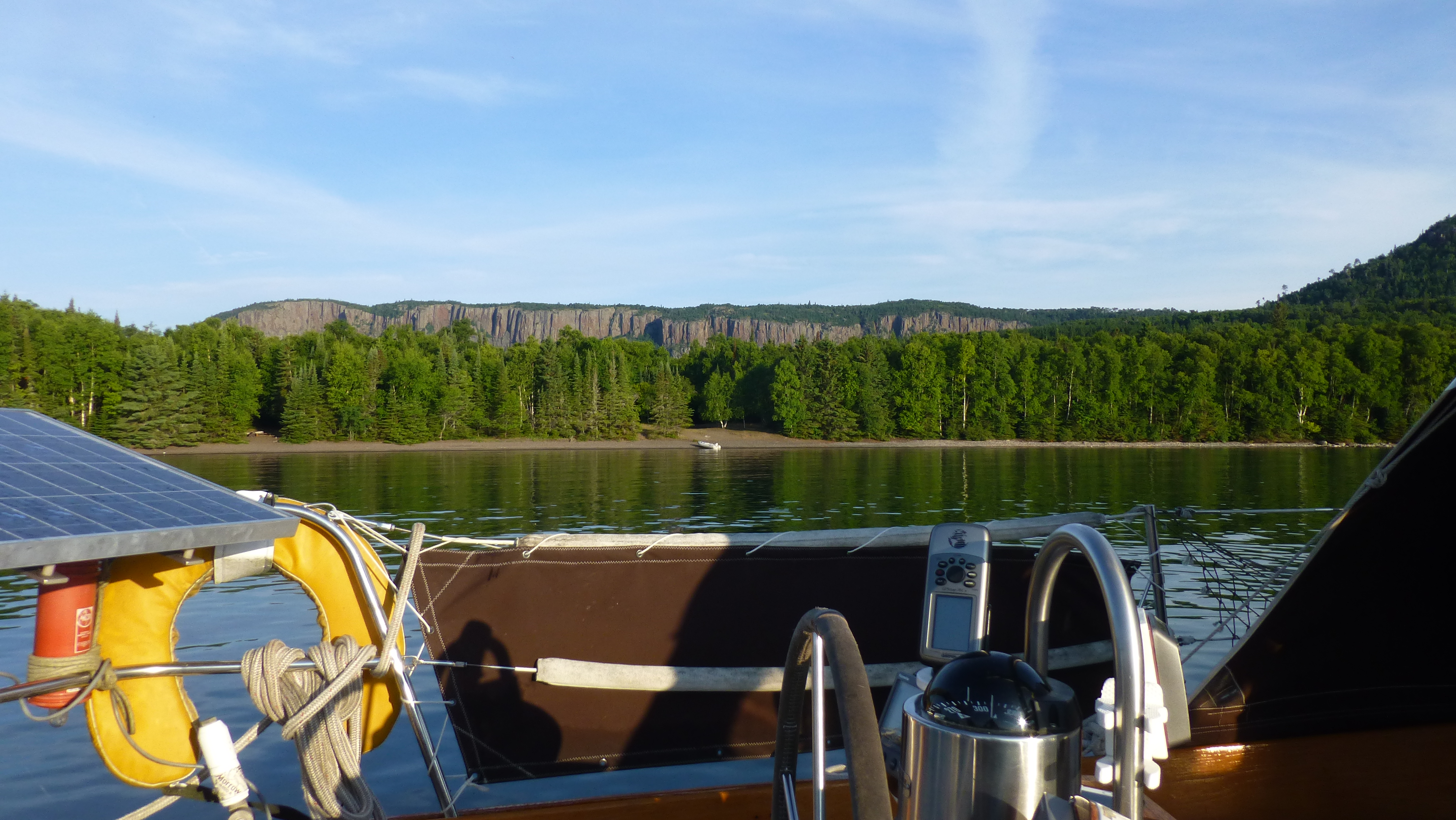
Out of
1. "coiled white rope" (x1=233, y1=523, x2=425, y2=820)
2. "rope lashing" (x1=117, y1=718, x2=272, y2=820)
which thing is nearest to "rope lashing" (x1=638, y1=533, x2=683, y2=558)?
"coiled white rope" (x1=233, y1=523, x2=425, y2=820)

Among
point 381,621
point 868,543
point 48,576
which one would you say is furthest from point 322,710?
point 868,543

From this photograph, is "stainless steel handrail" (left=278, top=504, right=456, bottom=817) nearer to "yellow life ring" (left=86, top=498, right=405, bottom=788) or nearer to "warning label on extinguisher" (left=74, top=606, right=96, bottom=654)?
"yellow life ring" (left=86, top=498, right=405, bottom=788)

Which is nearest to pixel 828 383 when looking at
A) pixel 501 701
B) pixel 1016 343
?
pixel 1016 343

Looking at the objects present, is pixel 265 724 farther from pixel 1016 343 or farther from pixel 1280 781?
pixel 1016 343

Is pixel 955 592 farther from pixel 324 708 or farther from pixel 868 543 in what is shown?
pixel 324 708

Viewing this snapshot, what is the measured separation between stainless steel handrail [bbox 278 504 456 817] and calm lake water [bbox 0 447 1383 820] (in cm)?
282

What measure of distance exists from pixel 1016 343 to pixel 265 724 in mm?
95809

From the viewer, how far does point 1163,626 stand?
2477 millimetres

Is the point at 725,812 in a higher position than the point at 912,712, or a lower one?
lower

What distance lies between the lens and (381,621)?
3.42 metres

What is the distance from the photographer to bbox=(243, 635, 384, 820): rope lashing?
9.36 feet

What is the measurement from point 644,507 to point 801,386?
206ft

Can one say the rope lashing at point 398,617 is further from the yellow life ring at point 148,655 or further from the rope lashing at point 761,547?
the rope lashing at point 761,547

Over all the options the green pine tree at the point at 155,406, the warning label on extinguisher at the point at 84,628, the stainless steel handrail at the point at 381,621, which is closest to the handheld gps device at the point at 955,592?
the stainless steel handrail at the point at 381,621
